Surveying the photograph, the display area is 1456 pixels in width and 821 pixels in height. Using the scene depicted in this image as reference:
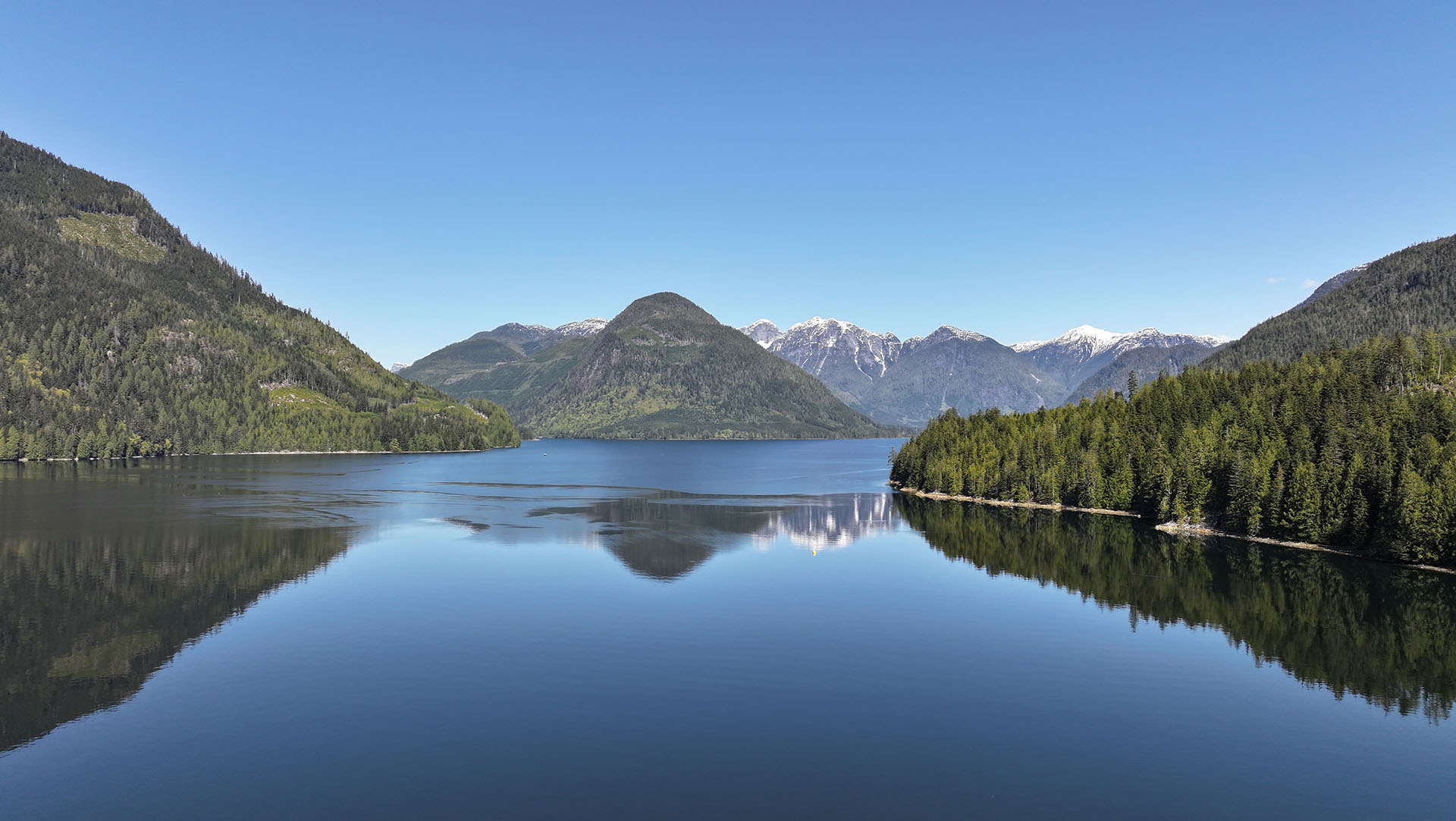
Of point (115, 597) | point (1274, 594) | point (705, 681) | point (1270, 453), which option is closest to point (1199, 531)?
point (1270, 453)

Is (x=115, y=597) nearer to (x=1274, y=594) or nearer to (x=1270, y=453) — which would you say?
(x=1274, y=594)

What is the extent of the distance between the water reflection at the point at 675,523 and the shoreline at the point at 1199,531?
21.1 meters

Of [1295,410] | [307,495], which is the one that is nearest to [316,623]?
[307,495]

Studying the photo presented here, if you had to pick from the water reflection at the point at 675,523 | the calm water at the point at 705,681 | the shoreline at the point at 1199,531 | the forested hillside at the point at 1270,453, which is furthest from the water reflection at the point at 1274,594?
the water reflection at the point at 675,523

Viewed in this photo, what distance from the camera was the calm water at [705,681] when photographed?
3875 centimetres

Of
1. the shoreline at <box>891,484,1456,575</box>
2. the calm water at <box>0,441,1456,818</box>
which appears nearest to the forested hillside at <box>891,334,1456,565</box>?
the shoreline at <box>891,484,1456,575</box>

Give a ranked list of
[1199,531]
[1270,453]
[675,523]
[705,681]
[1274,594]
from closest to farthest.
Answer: [705,681] → [1274,594] → [1270,453] → [1199,531] → [675,523]

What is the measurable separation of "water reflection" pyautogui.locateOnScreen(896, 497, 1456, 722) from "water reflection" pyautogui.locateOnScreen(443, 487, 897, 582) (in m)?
20.4

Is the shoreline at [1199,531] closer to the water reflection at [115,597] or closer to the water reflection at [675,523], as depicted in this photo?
the water reflection at [675,523]

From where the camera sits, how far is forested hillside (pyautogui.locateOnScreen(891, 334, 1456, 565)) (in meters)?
108

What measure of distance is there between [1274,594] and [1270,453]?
49.5 meters

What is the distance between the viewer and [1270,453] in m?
127

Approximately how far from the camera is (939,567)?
103 m

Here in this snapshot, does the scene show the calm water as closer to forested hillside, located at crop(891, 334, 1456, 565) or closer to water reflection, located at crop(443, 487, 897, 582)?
water reflection, located at crop(443, 487, 897, 582)
